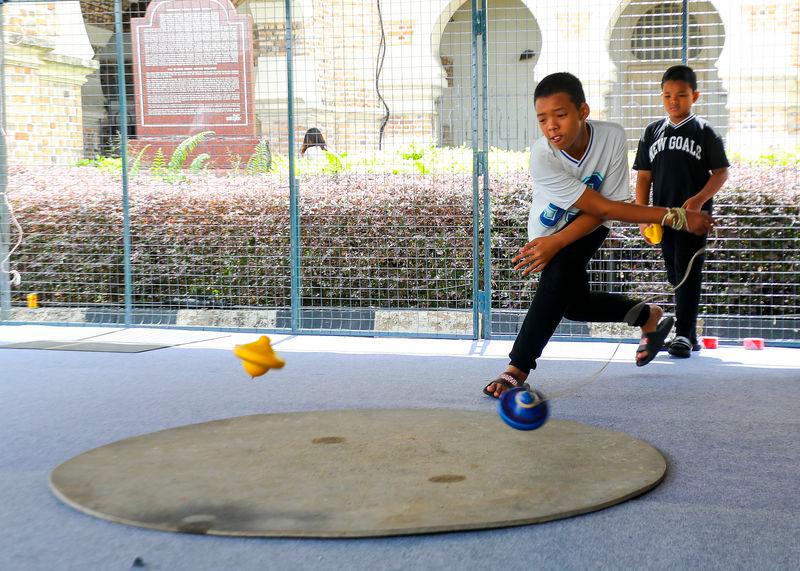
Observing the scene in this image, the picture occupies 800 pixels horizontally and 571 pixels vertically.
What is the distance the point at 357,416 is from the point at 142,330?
3.82 m

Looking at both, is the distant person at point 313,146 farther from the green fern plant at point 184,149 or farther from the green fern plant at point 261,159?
the green fern plant at point 184,149

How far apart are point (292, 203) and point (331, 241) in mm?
427

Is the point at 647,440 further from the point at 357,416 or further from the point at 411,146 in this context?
the point at 411,146

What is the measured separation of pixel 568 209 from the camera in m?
4.12

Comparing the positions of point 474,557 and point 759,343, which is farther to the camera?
→ point 759,343

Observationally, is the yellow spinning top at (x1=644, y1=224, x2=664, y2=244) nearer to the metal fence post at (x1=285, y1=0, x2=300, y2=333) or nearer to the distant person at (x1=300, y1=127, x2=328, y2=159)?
the metal fence post at (x1=285, y1=0, x2=300, y2=333)

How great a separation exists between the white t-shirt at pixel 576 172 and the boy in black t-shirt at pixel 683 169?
4.05 feet

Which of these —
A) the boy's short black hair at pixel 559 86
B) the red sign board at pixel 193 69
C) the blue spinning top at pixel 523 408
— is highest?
the red sign board at pixel 193 69

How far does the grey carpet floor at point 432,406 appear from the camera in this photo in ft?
7.70

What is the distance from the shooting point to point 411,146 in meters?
7.27

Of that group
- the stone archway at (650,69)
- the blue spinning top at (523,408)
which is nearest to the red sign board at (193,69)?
the stone archway at (650,69)

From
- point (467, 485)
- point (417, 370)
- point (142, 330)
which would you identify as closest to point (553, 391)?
point (417, 370)

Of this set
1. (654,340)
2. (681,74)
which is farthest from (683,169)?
(654,340)

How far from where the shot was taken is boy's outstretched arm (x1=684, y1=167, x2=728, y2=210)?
5289 mm
